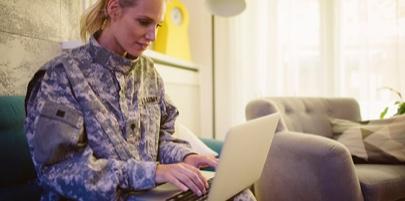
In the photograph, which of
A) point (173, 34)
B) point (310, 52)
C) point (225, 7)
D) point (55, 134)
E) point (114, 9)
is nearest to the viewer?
point (55, 134)

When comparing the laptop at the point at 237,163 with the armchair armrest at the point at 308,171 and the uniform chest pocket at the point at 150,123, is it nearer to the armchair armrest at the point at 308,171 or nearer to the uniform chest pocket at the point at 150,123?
the uniform chest pocket at the point at 150,123

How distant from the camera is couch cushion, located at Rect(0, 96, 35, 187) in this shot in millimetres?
986

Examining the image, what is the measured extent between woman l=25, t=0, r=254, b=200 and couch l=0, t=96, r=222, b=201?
188mm

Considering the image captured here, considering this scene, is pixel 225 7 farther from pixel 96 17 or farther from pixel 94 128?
pixel 94 128

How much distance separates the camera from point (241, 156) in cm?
81

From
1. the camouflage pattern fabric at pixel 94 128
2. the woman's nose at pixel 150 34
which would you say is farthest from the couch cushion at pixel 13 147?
the woman's nose at pixel 150 34

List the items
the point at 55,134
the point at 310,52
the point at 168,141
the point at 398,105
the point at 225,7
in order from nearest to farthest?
the point at 55,134 < the point at 168,141 < the point at 225,7 < the point at 398,105 < the point at 310,52

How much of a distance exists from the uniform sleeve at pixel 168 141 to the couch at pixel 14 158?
37cm

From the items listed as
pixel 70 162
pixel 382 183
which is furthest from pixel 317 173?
pixel 70 162

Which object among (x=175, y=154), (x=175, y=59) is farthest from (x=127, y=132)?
(x=175, y=59)

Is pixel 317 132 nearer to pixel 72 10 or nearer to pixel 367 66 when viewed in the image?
pixel 367 66

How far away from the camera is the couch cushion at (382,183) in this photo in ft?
4.60

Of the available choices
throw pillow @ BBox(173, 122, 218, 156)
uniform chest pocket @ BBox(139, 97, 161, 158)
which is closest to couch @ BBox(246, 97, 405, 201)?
throw pillow @ BBox(173, 122, 218, 156)

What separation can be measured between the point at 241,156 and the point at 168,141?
1.11ft
